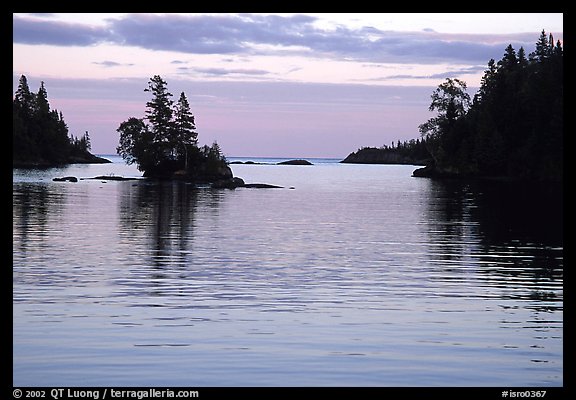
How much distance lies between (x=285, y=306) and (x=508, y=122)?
115 metres

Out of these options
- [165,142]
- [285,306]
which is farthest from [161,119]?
[285,306]

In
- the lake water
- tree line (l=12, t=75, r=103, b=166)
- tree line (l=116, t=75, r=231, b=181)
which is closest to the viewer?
the lake water

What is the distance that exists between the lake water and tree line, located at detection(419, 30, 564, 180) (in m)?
79.3

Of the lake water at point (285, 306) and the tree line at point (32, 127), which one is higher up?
Answer: the tree line at point (32, 127)

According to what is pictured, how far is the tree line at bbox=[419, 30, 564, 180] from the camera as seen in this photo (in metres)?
118

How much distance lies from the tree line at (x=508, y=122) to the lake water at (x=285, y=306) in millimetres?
79326

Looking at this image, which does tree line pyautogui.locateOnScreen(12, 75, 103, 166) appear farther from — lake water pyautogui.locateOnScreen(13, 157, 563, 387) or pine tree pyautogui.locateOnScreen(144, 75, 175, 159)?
lake water pyautogui.locateOnScreen(13, 157, 563, 387)

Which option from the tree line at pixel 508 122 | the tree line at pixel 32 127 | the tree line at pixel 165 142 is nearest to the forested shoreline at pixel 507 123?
the tree line at pixel 508 122

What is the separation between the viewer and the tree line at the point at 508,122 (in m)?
118

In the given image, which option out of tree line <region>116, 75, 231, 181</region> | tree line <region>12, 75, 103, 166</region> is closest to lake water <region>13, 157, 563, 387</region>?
tree line <region>116, 75, 231, 181</region>

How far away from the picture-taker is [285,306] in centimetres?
2028

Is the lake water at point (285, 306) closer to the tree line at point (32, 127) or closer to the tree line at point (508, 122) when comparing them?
the tree line at point (508, 122)

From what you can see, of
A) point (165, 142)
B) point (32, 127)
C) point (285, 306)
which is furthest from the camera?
point (32, 127)

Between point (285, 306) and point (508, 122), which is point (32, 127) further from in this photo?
point (285, 306)
